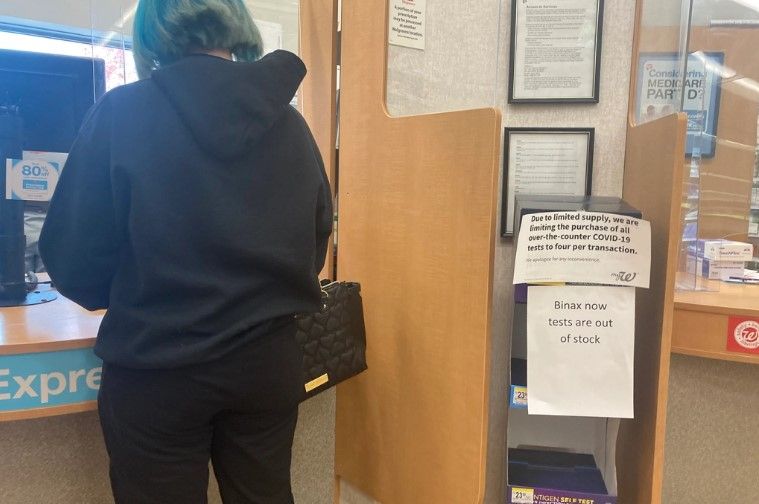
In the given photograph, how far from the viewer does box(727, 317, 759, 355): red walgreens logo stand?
1.40 meters

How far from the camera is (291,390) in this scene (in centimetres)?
114

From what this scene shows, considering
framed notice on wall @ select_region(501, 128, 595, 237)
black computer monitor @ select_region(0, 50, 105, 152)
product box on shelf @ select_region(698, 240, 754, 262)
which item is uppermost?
black computer monitor @ select_region(0, 50, 105, 152)

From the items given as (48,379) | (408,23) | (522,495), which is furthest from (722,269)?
(48,379)

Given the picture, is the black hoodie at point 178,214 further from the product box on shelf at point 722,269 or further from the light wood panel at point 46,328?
the product box on shelf at point 722,269

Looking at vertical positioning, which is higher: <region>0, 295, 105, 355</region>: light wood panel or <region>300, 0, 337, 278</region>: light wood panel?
<region>300, 0, 337, 278</region>: light wood panel

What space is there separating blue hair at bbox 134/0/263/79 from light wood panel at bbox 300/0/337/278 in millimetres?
579

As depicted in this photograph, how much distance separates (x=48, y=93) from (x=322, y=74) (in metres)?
0.74

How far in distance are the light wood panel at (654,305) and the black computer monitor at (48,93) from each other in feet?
4.67

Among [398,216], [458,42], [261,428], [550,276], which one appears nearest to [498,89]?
[458,42]

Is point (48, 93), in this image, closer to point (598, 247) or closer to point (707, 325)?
point (598, 247)

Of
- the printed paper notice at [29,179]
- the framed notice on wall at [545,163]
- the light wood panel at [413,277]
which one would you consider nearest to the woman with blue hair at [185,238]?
the light wood panel at [413,277]

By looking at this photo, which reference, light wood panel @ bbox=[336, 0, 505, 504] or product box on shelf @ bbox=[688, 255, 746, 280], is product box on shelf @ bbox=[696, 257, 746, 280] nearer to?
product box on shelf @ bbox=[688, 255, 746, 280]

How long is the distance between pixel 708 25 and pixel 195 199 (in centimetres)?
234

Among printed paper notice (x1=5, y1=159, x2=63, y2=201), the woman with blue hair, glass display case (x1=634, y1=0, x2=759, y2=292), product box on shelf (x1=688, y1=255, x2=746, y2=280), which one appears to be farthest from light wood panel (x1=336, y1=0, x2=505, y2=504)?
glass display case (x1=634, y1=0, x2=759, y2=292)
